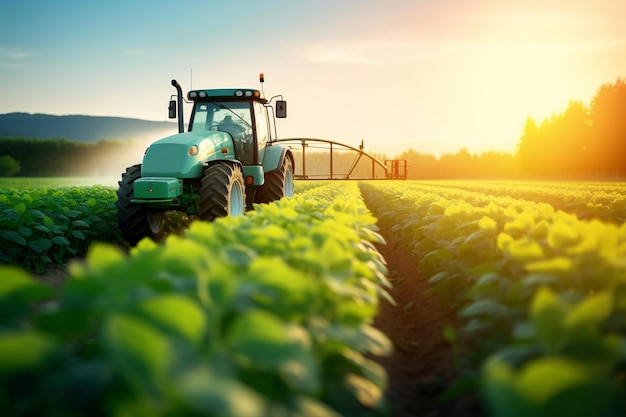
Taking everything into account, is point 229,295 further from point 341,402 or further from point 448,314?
point 448,314


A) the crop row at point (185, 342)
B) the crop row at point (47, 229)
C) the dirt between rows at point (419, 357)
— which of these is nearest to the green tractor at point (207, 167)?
the crop row at point (47, 229)

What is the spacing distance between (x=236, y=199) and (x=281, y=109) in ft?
9.64

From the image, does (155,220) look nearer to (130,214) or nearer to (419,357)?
(130,214)

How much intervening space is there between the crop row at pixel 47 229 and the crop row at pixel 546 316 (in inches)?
239

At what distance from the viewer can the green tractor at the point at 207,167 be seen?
8.48 m

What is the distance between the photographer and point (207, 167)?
30.8 feet

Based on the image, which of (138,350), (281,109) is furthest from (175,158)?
(138,350)

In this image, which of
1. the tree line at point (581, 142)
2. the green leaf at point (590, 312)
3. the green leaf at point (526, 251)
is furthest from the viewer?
the tree line at point (581, 142)

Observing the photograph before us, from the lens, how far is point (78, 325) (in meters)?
1.73

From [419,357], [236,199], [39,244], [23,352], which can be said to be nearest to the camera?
[23,352]

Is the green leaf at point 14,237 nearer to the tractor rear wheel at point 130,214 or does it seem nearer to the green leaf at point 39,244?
the green leaf at point 39,244

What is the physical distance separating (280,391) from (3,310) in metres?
0.88

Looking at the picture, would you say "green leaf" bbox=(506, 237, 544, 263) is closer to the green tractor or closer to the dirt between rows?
the dirt between rows

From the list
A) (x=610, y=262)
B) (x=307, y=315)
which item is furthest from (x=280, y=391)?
(x=610, y=262)
